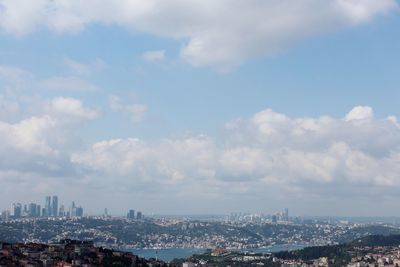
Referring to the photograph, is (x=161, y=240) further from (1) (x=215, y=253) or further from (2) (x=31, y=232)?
(1) (x=215, y=253)

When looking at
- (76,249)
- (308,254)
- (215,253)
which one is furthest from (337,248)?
(76,249)

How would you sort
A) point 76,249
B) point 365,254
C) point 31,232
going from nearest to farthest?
point 76,249 → point 365,254 → point 31,232

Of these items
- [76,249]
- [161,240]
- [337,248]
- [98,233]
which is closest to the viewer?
[76,249]

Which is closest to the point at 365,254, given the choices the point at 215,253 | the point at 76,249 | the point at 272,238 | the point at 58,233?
the point at 215,253

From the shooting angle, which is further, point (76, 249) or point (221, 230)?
point (221, 230)

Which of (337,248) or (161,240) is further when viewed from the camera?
(161,240)

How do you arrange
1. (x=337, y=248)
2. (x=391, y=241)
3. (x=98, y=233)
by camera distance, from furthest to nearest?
(x=98, y=233), (x=391, y=241), (x=337, y=248)

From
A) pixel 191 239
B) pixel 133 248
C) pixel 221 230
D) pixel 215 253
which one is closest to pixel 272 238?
pixel 221 230

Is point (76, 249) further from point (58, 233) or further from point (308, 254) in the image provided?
point (58, 233)

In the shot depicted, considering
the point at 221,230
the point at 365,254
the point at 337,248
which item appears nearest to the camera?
the point at 365,254
